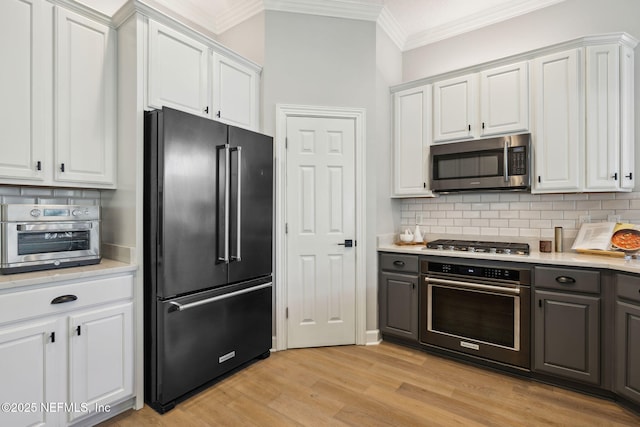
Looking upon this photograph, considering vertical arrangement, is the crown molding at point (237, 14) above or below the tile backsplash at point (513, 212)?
above

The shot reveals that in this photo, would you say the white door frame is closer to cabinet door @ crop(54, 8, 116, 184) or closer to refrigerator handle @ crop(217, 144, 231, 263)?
refrigerator handle @ crop(217, 144, 231, 263)

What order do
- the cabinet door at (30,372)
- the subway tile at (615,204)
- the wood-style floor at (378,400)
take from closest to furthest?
the cabinet door at (30,372), the wood-style floor at (378,400), the subway tile at (615,204)

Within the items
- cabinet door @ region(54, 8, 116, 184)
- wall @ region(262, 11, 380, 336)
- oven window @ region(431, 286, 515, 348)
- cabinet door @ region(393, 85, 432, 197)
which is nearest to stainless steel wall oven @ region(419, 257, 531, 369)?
oven window @ region(431, 286, 515, 348)

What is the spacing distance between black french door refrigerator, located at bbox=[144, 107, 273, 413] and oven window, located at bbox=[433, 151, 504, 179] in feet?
5.50

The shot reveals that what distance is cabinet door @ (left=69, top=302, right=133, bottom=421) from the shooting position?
5.97ft

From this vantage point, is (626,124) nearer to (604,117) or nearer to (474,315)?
(604,117)

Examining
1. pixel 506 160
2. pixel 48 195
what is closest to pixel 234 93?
pixel 48 195

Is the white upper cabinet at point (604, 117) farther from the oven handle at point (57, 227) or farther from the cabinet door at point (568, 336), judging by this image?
the oven handle at point (57, 227)

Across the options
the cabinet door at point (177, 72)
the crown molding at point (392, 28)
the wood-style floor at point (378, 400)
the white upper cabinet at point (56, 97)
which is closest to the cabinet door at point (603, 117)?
the wood-style floor at point (378, 400)

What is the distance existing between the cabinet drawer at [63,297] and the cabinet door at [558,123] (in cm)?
317

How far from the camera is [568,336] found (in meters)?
2.29

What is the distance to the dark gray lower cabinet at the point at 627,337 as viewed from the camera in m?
2.01

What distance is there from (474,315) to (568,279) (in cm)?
71

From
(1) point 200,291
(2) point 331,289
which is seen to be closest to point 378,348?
(2) point 331,289
